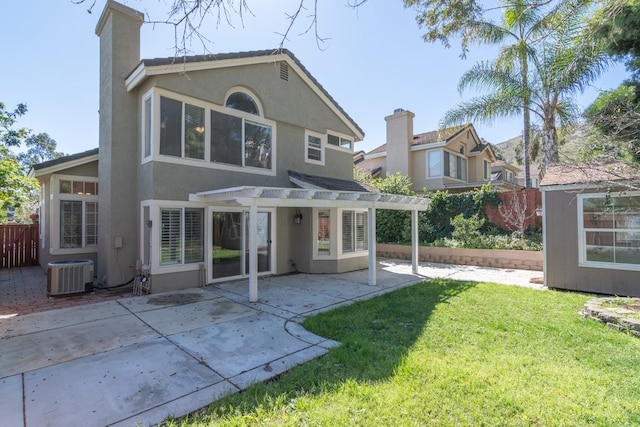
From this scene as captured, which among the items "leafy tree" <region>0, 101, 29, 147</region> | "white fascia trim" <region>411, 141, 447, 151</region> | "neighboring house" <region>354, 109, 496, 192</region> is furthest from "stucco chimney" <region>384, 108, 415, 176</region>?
"leafy tree" <region>0, 101, 29, 147</region>

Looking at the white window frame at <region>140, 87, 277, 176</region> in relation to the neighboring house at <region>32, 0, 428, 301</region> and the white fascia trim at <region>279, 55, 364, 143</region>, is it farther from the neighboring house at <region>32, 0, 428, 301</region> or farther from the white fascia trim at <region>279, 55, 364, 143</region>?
the white fascia trim at <region>279, 55, 364, 143</region>

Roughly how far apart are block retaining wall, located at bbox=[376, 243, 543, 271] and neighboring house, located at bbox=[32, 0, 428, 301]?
11.8 feet

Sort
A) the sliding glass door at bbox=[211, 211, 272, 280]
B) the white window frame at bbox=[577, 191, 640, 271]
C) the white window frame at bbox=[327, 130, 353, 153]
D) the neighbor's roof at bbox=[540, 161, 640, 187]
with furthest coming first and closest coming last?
the white window frame at bbox=[327, 130, 353, 153] → the sliding glass door at bbox=[211, 211, 272, 280] → the white window frame at bbox=[577, 191, 640, 271] → the neighbor's roof at bbox=[540, 161, 640, 187]

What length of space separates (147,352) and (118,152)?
7.06 metres

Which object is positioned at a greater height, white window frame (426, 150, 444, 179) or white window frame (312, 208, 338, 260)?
white window frame (426, 150, 444, 179)

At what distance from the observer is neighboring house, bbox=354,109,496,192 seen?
74.9 ft

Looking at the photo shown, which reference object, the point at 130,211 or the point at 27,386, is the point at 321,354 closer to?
the point at 27,386

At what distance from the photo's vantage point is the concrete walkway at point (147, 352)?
12.4 feet

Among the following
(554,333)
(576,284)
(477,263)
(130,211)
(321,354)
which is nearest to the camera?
(321,354)

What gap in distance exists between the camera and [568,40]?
31.4 feet

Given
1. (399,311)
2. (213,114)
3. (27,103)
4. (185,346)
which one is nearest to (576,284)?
(399,311)

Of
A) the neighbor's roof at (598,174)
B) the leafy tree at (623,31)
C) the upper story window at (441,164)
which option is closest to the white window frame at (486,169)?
the upper story window at (441,164)

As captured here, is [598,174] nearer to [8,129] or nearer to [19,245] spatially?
[8,129]

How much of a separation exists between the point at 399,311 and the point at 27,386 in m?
6.47
